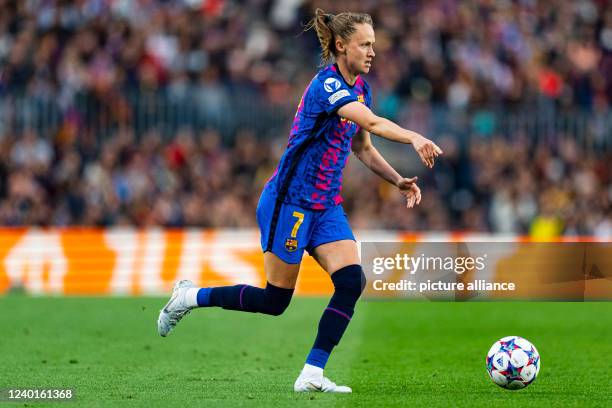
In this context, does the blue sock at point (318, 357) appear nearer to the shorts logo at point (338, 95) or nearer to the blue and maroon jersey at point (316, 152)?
the blue and maroon jersey at point (316, 152)

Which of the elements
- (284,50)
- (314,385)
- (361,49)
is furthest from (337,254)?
(284,50)

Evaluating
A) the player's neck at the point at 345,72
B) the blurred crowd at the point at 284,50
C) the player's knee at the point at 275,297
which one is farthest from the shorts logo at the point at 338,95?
the blurred crowd at the point at 284,50

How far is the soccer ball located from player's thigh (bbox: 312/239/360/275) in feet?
3.90

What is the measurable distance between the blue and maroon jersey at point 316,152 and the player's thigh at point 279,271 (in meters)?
0.41

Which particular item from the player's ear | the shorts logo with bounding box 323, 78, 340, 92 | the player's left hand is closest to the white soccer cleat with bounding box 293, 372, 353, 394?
the player's left hand

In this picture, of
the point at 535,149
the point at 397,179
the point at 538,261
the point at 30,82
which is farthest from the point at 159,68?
the point at 397,179

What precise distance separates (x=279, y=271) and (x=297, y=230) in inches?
12.9

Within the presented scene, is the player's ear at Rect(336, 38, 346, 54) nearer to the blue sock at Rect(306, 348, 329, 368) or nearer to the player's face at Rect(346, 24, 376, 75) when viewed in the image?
the player's face at Rect(346, 24, 376, 75)

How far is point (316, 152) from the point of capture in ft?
28.7

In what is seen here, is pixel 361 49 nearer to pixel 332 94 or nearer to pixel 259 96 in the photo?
pixel 332 94

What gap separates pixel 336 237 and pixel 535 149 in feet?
48.5

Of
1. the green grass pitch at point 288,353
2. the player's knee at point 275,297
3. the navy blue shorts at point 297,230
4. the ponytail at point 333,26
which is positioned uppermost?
the ponytail at point 333,26

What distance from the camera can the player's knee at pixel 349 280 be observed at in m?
8.66

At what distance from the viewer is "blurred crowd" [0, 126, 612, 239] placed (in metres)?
21.6
